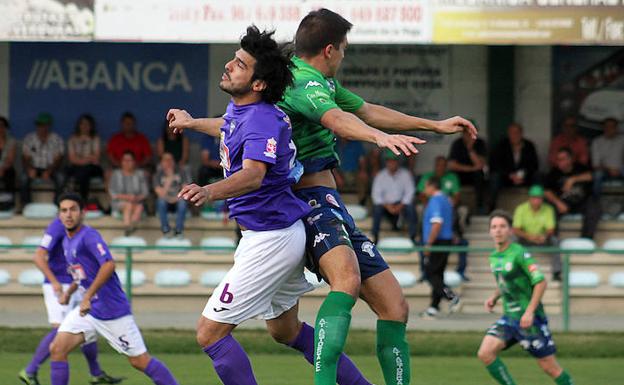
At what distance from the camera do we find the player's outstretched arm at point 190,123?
7.98 meters

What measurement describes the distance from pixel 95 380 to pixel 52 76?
9.93 metres

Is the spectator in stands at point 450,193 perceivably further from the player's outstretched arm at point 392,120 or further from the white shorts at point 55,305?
the player's outstretched arm at point 392,120

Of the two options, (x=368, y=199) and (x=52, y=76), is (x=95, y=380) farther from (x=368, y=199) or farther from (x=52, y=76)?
(x=52, y=76)

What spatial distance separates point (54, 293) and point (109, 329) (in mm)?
1872

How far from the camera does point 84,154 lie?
65.1ft

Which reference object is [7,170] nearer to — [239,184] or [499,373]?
[499,373]

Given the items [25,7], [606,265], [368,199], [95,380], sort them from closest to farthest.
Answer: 1. [95,380]
2. [606,265]
3. [25,7]
4. [368,199]

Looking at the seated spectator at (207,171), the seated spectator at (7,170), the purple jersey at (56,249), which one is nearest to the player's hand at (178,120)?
the purple jersey at (56,249)

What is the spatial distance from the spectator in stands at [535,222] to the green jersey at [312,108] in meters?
10.4

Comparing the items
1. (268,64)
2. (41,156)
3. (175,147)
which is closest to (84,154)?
(41,156)

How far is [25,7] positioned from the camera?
58.2ft

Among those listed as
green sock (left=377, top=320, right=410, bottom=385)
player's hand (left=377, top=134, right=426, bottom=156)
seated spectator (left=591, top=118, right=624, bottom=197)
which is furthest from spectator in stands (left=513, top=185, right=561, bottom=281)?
player's hand (left=377, top=134, right=426, bottom=156)

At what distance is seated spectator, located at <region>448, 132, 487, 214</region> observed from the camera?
19.5 meters

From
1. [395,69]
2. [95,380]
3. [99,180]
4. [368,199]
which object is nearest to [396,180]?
[368,199]
